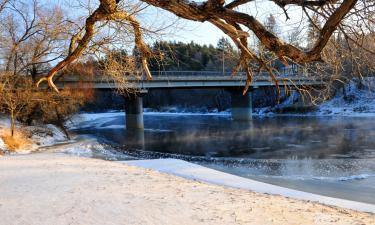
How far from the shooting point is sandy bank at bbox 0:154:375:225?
7547mm

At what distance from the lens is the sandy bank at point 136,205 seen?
24.8 feet

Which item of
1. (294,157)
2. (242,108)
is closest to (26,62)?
(294,157)

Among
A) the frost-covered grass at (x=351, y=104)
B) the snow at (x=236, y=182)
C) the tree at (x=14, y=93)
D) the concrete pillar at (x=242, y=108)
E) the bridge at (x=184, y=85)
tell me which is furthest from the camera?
the concrete pillar at (x=242, y=108)

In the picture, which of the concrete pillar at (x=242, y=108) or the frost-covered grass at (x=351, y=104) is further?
the concrete pillar at (x=242, y=108)

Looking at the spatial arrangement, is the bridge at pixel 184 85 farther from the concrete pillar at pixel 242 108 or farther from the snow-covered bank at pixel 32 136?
the snow-covered bank at pixel 32 136

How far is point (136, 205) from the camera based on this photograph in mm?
8422

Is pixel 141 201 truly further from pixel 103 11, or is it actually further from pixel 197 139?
pixel 197 139

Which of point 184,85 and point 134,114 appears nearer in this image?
point 134,114

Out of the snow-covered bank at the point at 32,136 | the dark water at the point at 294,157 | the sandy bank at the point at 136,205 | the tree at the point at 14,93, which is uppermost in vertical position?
the tree at the point at 14,93

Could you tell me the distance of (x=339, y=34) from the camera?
7285mm

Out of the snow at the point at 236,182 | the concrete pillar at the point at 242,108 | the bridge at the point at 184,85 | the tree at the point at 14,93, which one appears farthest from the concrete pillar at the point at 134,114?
the snow at the point at 236,182

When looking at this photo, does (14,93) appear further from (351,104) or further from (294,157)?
(351,104)

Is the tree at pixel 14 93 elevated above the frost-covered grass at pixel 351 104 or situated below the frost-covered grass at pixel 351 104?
above

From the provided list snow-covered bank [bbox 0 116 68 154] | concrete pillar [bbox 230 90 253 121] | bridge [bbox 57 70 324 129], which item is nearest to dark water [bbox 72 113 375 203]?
snow-covered bank [bbox 0 116 68 154]
